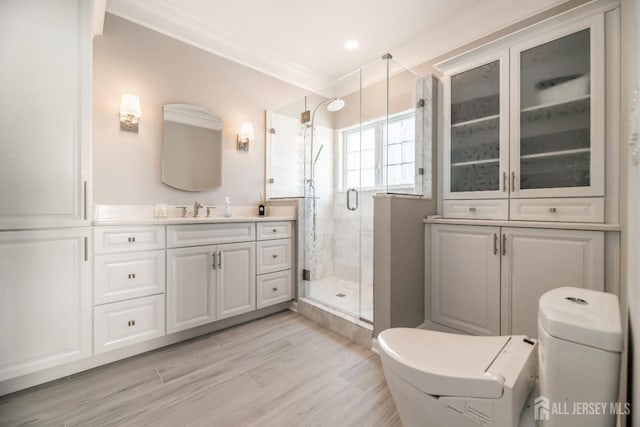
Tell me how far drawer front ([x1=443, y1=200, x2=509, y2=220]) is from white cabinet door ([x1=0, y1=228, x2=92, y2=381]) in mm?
2570

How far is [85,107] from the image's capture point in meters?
1.61

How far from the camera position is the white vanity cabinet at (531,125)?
160 centimetres

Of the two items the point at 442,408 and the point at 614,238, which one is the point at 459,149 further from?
the point at 442,408

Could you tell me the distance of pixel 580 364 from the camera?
0.70 metres

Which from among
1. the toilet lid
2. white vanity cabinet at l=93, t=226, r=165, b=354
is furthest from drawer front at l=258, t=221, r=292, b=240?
the toilet lid

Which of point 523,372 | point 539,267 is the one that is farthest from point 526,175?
point 523,372

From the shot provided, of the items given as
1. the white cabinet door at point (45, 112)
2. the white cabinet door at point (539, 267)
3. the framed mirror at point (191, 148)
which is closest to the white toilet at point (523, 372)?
the white cabinet door at point (539, 267)

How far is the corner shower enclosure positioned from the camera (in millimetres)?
2365

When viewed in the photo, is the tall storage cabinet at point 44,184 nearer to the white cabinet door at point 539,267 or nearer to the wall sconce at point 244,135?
the wall sconce at point 244,135

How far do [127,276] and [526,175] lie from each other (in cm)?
280

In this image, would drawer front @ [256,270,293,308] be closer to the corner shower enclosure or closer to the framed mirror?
the corner shower enclosure

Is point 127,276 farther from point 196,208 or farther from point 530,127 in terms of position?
point 530,127

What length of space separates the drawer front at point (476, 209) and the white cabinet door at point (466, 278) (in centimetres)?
15

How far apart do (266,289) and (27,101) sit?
6.58 feet
